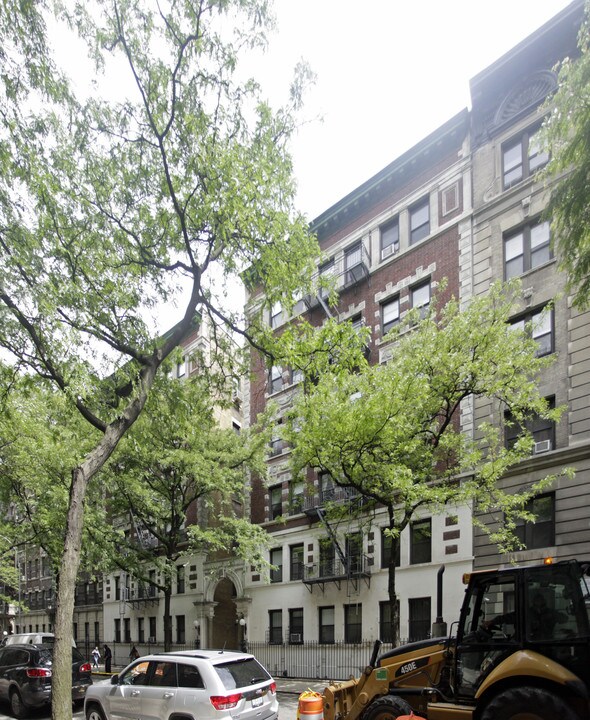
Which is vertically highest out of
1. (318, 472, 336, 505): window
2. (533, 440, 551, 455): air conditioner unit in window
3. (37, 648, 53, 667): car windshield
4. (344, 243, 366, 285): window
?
(344, 243, 366, 285): window

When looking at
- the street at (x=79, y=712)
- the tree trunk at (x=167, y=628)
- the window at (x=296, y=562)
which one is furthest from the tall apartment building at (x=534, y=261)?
the tree trunk at (x=167, y=628)

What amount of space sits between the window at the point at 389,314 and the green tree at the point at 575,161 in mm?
17001

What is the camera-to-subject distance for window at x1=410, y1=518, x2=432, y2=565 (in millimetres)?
23344

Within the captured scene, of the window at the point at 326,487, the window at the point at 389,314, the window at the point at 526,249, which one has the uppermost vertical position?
the window at the point at 526,249

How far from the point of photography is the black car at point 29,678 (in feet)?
55.2

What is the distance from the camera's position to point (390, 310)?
89.0ft

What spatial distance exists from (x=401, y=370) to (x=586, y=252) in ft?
28.6

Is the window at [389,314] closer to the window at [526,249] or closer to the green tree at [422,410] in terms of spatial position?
the window at [526,249]

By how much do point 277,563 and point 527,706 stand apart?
2387 centimetres

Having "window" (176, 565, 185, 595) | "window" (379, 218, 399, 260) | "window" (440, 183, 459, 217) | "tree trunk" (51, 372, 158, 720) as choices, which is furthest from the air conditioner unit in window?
"window" (176, 565, 185, 595)

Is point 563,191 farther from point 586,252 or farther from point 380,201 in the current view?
point 380,201

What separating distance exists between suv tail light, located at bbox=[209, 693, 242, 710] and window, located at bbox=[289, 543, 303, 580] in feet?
62.5


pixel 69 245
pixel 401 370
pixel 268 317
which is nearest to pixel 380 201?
pixel 268 317

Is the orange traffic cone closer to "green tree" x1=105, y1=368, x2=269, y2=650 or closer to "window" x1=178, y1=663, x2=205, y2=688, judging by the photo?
"window" x1=178, y1=663, x2=205, y2=688
